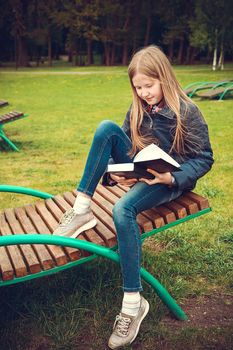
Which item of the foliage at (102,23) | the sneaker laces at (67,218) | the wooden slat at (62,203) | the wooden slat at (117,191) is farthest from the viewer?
the foliage at (102,23)

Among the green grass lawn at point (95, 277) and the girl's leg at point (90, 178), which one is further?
the girl's leg at point (90, 178)

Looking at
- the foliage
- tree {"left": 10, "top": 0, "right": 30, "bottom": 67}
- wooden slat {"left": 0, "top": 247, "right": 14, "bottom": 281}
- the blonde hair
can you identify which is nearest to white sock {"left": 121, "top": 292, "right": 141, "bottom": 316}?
wooden slat {"left": 0, "top": 247, "right": 14, "bottom": 281}

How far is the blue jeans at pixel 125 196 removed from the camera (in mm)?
2490

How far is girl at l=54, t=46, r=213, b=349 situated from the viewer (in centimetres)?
253

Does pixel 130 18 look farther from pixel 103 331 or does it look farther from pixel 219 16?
pixel 103 331

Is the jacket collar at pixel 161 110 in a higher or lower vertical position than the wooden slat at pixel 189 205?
higher

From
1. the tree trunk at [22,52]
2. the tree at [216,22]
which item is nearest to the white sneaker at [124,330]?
the tree at [216,22]

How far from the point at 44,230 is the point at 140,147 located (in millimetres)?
815

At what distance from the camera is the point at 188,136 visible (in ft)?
9.05

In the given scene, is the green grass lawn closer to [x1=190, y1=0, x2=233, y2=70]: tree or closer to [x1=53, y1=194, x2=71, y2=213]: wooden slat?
[x1=53, y1=194, x2=71, y2=213]: wooden slat

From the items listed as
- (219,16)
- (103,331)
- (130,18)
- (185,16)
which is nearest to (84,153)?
(103,331)

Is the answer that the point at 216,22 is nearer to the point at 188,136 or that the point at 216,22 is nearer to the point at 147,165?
the point at 188,136

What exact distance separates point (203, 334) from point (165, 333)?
8.6 inches

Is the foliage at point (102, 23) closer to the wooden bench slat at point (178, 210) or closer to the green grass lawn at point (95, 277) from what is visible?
the green grass lawn at point (95, 277)
